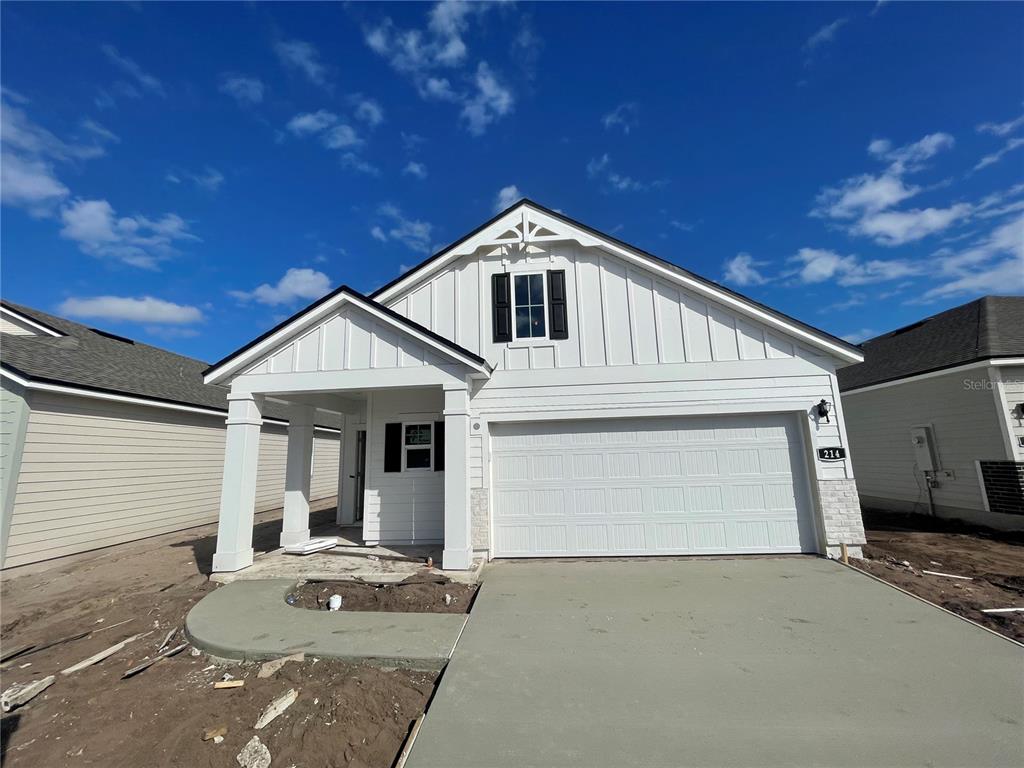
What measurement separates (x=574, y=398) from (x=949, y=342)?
10270 millimetres

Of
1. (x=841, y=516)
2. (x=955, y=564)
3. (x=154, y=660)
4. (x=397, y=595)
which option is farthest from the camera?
(x=841, y=516)

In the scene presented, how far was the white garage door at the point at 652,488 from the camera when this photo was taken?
689 cm

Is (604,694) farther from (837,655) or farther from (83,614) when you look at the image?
(83,614)

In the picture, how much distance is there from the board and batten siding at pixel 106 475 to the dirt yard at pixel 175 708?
3582 mm

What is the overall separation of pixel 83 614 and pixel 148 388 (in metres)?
6.27

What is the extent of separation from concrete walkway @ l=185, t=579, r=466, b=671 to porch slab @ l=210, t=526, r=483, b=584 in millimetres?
934

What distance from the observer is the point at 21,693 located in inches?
142

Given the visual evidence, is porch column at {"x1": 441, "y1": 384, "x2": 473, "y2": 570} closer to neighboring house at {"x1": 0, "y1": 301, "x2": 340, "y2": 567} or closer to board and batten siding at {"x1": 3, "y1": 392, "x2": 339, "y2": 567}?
neighboring house at {"x1": 0, "y1": 301, "x2": 340, "y2": 567}

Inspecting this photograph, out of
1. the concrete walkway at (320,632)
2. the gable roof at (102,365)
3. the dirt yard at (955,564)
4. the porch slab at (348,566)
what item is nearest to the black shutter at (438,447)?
the porch slab at (348,566)

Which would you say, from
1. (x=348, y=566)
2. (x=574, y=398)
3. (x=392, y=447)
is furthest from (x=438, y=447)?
(x=574, y=398)

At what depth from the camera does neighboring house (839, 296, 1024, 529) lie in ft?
28.2

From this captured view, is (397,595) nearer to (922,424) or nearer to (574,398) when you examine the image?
(574,398)

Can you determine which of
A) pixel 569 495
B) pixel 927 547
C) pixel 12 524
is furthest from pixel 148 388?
pixel 927 547

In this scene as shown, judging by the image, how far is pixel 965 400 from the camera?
9.28m
